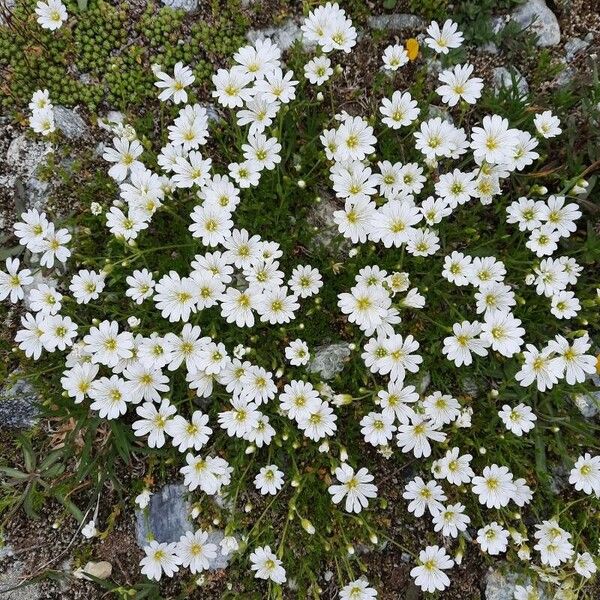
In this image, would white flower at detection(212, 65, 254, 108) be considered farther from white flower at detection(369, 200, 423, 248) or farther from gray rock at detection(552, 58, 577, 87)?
gray rock at detection(552, 58, 577, 87)

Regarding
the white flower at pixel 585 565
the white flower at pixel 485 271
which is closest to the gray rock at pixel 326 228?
the white flower at pixel 485 271

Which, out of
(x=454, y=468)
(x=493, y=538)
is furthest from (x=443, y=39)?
(x=493, y=538)

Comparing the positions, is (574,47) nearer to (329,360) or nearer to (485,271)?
(485,271)

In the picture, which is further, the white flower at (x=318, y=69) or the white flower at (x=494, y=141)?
the white flower at (x=318, y=69)

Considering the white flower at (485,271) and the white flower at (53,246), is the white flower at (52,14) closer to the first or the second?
the white flower at (53,246)

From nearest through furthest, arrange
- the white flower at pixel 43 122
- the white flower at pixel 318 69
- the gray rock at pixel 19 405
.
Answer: the white flower at pixel 318 69 → the white flower at pixel 43 122 → the gray rock at pixel 19 405

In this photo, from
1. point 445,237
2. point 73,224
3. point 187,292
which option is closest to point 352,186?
point 445,237

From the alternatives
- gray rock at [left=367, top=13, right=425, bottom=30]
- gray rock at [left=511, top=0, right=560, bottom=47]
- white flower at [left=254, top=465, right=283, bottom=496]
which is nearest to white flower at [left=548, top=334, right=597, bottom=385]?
white flower at [left=254, top=465, right=283, bottom=496]
